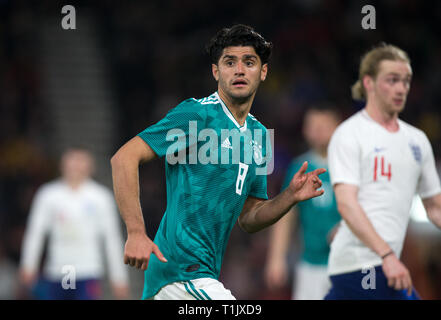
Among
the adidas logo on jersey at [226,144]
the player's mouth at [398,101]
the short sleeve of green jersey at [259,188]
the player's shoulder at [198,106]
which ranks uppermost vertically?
the player's mouth at [398,101]

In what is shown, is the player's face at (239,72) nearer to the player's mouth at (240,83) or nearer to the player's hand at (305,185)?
the player's mouth at (240,83)

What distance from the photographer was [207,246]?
144 inches

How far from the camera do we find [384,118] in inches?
184

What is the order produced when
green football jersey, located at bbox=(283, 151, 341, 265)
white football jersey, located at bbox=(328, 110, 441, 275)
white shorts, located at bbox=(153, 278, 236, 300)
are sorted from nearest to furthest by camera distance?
white shorts, located at bbox=(153, 278, 236, 300)
white football jersey, located at bbox=(328, 110, 441, 275)
green football jersey, located at bbox=(283, 151, 341, 265)

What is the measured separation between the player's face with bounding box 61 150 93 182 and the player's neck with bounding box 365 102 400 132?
4103mm

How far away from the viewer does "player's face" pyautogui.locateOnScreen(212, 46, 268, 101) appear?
370 cm

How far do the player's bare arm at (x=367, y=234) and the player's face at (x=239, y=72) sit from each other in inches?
42.2

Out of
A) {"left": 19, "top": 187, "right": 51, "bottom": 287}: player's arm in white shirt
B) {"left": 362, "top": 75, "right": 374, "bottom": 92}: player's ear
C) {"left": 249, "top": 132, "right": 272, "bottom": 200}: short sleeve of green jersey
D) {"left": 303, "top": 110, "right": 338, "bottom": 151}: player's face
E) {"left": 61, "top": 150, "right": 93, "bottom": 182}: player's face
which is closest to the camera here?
{"left": 249, "top": 132, "right": 272, "bottom": 200}: short sleeve of green jersey

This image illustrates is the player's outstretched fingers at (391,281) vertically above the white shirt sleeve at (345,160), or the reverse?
the white shirt sleeve at (345,160)

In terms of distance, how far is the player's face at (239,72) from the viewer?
370cm

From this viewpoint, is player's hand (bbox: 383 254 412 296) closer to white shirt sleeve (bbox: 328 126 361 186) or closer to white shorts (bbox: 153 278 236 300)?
white shirt sleeve (bbox: 328 126 361 186)

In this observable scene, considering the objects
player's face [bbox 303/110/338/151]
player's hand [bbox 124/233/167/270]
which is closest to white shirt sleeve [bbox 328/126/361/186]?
player's hand [bbox 124/233/167/270]

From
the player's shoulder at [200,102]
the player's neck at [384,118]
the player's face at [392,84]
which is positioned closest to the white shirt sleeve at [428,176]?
the player's neck at [384,118]
